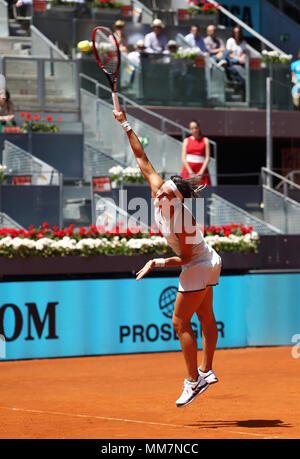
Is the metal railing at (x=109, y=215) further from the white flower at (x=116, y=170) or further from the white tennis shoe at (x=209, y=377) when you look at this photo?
the white tennis shoe at (x=209, y=377)

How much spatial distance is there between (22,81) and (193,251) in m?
11.5

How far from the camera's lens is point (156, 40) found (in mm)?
21984

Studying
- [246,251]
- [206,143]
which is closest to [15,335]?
[246,251]

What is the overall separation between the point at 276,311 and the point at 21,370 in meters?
4.83

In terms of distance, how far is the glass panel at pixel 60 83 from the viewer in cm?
1989

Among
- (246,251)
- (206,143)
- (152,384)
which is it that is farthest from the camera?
(206,143)

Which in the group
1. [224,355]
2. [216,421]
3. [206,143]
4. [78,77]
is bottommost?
[224,355]

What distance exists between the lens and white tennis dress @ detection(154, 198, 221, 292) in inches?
348

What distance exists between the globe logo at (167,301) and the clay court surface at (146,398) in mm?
696

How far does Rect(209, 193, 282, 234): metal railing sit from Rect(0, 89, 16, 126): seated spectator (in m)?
4.16

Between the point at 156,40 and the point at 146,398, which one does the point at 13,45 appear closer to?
the point at 156,40

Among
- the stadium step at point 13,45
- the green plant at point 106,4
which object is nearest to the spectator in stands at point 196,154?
the stadium step at point 13,45
